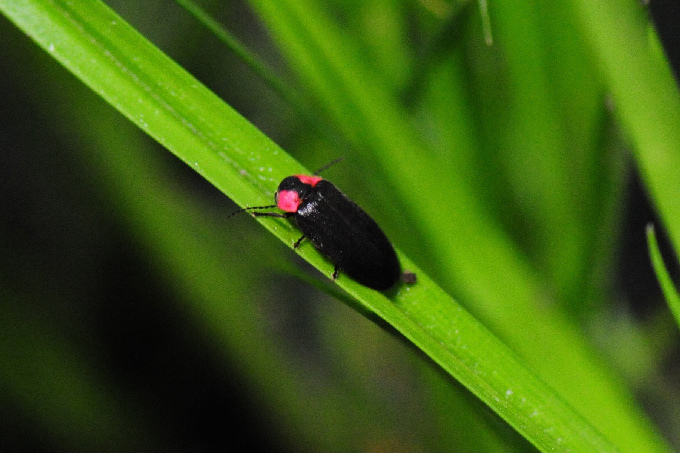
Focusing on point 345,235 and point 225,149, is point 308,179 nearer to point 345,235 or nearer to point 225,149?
point 345,235

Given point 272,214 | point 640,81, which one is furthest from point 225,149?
point 640,81

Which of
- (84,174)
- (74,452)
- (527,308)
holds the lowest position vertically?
(74,452)

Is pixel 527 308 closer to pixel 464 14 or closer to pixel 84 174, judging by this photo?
pixel 464 14

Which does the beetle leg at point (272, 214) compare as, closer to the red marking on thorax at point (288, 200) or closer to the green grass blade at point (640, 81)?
the red marking on thorax at point (288, 200)

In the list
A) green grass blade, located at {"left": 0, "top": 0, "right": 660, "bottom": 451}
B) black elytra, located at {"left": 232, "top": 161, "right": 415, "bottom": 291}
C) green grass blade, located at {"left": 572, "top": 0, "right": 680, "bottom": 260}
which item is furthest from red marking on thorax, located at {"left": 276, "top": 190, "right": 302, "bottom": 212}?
green grass blade, located at {"left": 572, "top": 0, "right": 680, "bottom": 260}

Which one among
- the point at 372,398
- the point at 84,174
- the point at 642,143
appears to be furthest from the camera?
the point at 84,174

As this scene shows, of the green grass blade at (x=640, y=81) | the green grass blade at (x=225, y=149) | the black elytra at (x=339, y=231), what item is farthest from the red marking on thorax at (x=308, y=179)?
the green grass blade at (x=640, y=81)

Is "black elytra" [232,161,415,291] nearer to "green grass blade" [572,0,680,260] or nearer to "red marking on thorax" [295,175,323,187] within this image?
"red marking on thorax" [295,175,323,187]

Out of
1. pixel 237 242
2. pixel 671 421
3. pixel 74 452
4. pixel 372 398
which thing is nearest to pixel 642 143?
pixel 237 242
